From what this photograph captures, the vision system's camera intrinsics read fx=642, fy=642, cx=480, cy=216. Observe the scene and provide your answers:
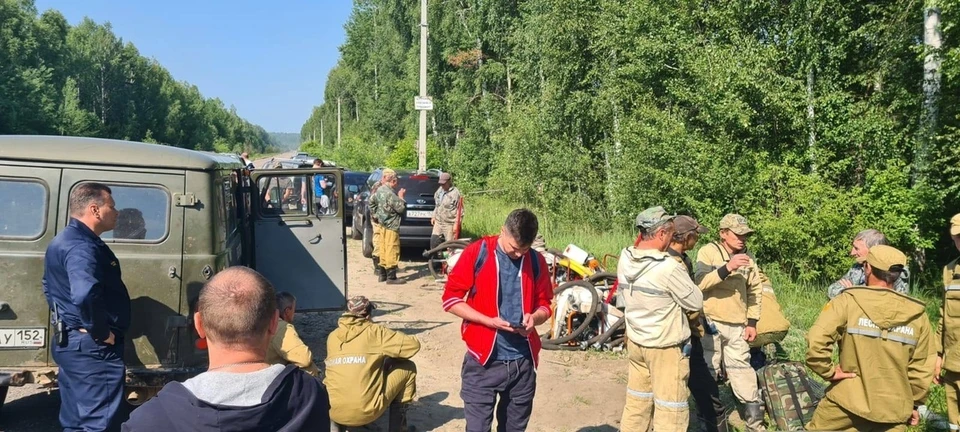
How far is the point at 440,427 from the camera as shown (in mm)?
5215

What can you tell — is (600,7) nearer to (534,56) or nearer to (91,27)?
(534,56)

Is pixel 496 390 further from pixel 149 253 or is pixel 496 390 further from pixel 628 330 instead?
pixel 149 253

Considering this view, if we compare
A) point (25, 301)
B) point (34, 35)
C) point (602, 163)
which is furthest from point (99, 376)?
point (34, 35)

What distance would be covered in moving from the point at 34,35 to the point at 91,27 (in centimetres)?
1492

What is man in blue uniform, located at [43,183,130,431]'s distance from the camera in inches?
145

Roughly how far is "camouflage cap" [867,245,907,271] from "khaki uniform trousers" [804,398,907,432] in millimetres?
886

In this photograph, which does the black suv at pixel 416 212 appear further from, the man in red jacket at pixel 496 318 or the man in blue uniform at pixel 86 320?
the man in red jacket at pixel 496 318

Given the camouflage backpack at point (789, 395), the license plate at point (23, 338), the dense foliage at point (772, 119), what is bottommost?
the camouflage backpack at point (789, 395)

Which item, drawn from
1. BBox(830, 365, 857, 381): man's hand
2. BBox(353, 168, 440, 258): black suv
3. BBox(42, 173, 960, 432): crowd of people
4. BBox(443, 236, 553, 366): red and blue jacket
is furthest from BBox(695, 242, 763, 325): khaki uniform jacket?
BBox(353, 168, 440, 258): black suv

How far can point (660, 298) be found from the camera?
3938 millimetres

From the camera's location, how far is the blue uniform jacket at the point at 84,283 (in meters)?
3.64

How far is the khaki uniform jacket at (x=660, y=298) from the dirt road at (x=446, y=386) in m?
1.66

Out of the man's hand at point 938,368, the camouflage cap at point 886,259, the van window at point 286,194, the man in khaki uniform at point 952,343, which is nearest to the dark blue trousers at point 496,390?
the camouflage cap at point 886,259

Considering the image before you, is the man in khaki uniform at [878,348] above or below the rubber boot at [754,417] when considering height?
above
